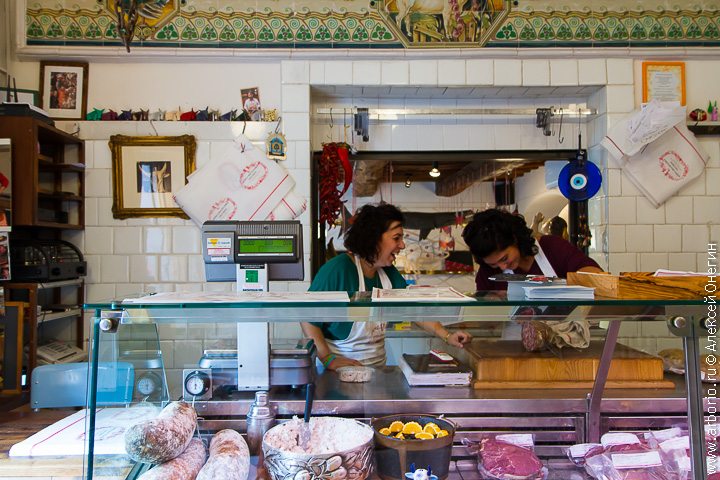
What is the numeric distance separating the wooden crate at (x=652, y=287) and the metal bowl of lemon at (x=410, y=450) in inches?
22.6

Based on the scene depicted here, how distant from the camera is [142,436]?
4.19 ft

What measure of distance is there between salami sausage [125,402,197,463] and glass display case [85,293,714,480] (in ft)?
0.37

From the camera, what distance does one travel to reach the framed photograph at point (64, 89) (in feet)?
12.9

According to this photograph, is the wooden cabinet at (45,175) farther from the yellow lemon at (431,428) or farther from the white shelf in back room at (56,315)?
the yellow lemon at (431,428)

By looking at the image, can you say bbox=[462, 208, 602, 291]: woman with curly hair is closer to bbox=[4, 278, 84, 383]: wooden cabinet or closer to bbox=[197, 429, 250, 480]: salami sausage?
bbox=[197, 429, 250, 480]: salami sausage

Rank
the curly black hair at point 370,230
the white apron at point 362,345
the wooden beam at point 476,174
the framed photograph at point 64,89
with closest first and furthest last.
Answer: the white apron at point 362,345 → the curly black hair at point 370,230 → the framed photograph at point 64,89 → the wooden beam at point 476,174

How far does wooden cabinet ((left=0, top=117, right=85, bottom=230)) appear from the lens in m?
3.37

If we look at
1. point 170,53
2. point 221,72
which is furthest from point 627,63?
point 170,53

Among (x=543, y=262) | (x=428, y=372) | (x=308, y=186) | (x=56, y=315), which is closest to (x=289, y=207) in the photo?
(x=308, y=186)

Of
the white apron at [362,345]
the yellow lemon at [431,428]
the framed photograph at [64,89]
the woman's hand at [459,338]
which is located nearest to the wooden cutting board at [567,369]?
the woman's hand at [459,338]

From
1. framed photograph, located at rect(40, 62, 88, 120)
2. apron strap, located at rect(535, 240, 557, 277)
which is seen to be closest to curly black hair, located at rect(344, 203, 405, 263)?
apron strap, located at rect(535, 240, 557, 277)

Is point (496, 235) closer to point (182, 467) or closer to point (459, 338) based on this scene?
point (459, 338)

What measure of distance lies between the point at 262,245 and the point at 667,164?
3444 mm

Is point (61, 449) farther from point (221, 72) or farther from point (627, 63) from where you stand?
point (627, 63)
